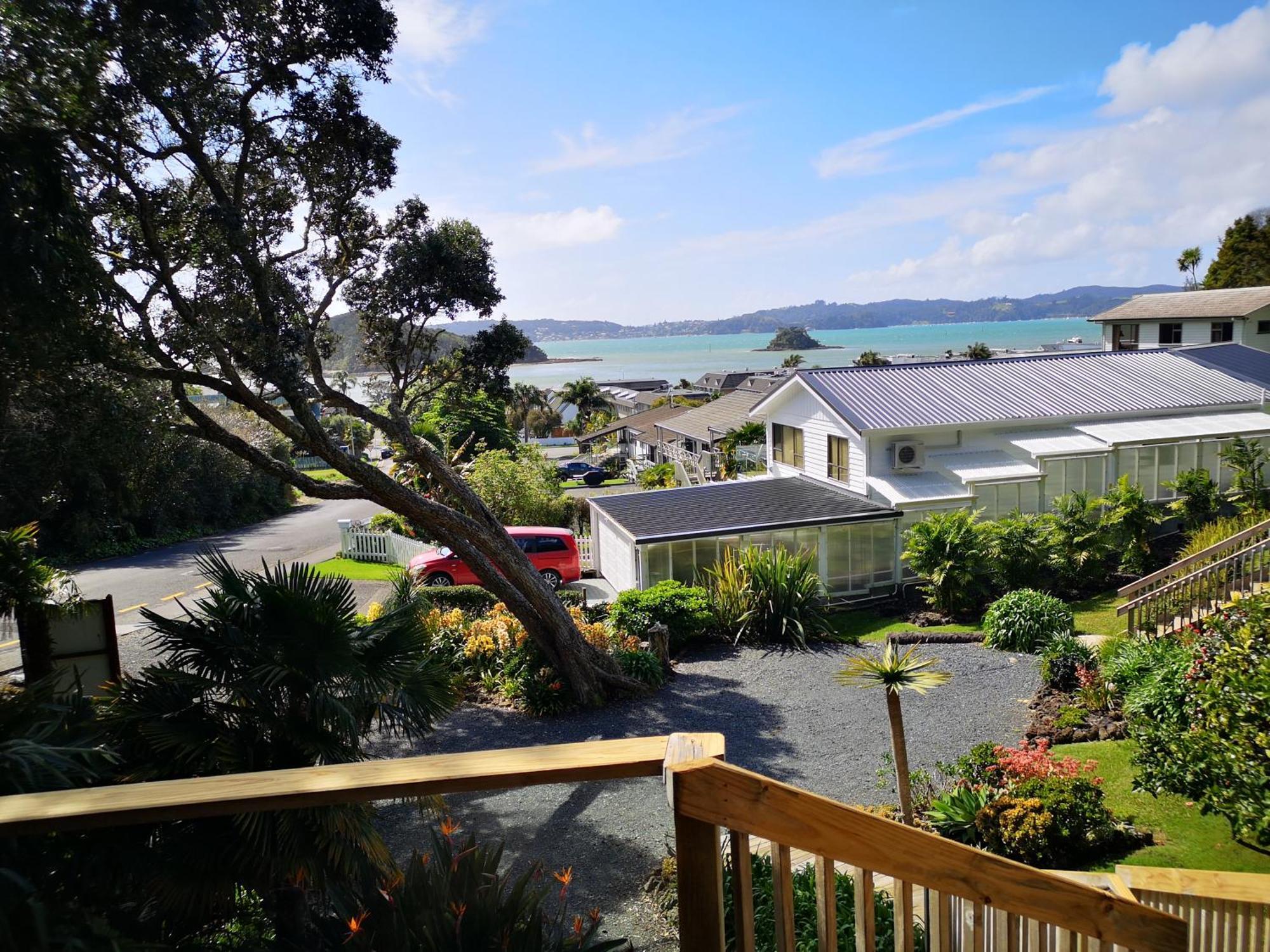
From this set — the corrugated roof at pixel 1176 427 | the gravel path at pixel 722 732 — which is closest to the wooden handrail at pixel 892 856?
the gravel path at pixel 722 732

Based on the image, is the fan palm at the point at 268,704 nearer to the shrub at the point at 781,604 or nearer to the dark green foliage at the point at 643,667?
the dark green foliage at the point at 643,667

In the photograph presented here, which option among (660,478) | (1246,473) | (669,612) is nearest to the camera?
(669,612)

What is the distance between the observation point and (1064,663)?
13.2 metres

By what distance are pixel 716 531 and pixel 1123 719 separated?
9.67m

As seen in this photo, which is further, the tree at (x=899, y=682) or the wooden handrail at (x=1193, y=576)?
the wooden handrail at (x=1193, y=576)

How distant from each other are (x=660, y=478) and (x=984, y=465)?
16.9m

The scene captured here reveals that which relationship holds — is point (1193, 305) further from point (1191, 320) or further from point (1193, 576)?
point (1193, 576)

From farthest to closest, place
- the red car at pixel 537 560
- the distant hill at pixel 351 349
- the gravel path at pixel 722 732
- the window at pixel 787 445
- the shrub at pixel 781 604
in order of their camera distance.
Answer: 1. the window at pixel 787 445
2. the red car at pixel 537 560
3. the shrub at pixel 781 604
4. the distant hill at pixel 351 349
5. the gravel path at pixel 722 732

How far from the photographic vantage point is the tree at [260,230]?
8.16 m

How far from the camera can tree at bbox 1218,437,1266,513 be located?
21.4 meters

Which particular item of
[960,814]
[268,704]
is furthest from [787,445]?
[268,704]

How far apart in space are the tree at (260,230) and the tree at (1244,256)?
48378mm

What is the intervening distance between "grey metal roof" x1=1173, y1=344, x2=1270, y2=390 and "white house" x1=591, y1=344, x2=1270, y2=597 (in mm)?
395

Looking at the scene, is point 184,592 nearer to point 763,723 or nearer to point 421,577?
point 421,577
